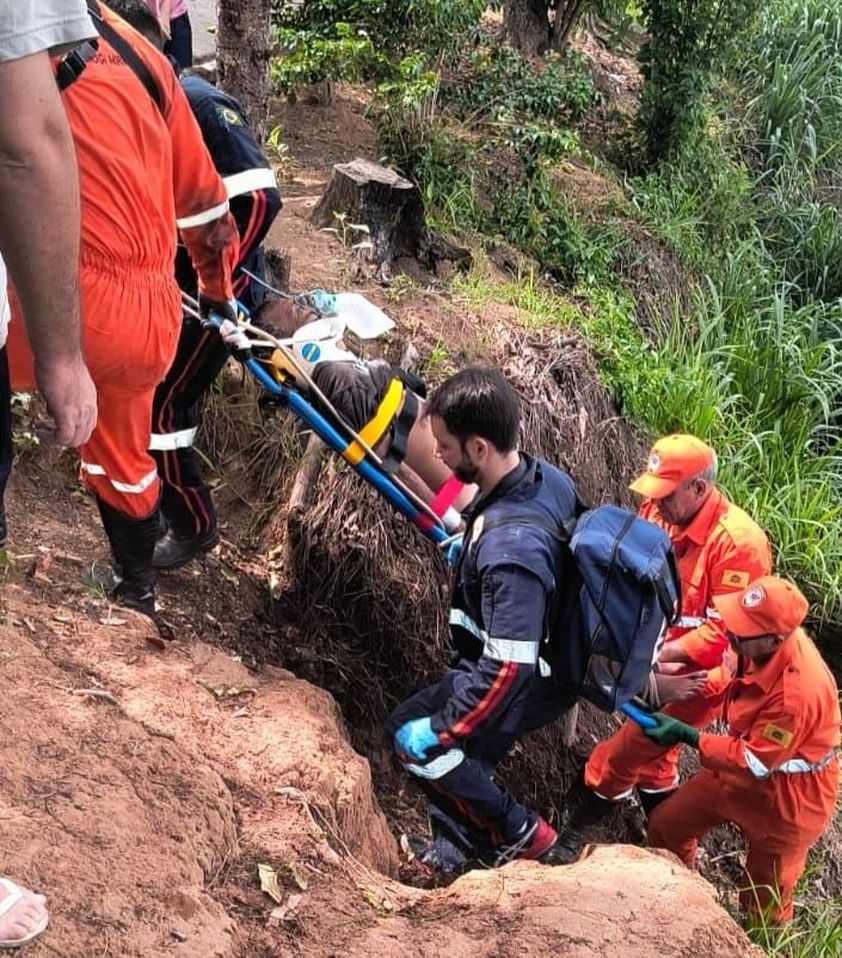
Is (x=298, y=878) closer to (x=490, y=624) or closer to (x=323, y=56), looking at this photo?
(x=490, y=624)

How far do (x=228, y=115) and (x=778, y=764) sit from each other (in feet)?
9.79

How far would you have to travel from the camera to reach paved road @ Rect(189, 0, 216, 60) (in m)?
8.12

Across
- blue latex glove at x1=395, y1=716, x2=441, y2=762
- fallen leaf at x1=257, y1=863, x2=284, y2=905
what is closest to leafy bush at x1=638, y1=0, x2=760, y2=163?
blue latex glove at x1=395, y1=716, x2=441, y2=762

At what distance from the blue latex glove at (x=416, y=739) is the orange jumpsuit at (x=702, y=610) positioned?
114cm

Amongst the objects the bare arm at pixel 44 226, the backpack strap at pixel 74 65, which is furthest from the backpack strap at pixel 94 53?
the bare arm at pixel 44 226

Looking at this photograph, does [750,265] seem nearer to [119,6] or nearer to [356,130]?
[356,130]

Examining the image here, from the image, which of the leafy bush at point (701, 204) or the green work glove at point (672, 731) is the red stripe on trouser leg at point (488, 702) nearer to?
the green work glove at point (672, 731)

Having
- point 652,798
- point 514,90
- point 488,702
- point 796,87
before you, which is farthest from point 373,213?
point 796,87

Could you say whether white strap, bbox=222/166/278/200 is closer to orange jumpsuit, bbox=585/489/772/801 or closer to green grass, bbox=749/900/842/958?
orange jumpsuit, bbox=585/489/772/801

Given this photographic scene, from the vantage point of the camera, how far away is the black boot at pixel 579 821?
4.48 m

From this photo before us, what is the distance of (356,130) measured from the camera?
308 inches

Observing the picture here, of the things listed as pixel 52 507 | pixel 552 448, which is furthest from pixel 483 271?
pixel 52 507

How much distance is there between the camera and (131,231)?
2.95 meters

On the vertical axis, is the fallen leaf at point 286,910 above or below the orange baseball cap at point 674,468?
below
